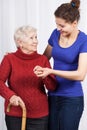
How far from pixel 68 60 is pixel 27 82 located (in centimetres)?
29

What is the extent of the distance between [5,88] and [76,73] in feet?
1.47

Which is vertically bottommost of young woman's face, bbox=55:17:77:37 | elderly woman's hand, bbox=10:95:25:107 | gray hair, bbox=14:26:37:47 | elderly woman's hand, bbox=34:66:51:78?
elderly woman's hand, bbox=10:95:25:107

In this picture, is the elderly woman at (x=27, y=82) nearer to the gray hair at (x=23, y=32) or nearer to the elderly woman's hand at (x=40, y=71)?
the gray hair at (x=23, y=32)

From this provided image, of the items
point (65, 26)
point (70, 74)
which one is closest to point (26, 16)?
point (65, 26)

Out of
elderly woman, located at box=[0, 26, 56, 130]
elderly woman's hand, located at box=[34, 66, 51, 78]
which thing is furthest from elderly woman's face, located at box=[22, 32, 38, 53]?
elderly woman's hand, located at box=[34, 66, 51, 78]

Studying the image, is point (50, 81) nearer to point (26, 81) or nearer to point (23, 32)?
point (26, 81)

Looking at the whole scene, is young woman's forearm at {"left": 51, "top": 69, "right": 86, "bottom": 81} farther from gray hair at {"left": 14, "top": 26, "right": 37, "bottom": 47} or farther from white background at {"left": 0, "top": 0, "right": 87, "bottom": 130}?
white background at {"left": 0, "top": 0, "right": 87, "bottom": 130}

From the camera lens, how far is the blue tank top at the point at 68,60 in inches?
74.1

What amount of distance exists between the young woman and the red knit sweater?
0.08 metres

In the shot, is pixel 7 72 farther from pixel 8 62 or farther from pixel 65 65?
pixel 65 65

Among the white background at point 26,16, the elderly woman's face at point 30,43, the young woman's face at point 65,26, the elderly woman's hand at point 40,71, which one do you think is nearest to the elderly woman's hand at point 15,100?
the elderly woman's hand at point 40,71

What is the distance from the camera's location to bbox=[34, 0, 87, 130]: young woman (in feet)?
6.09

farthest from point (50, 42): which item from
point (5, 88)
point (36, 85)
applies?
point (5, 88)

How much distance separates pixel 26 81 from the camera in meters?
1.93
